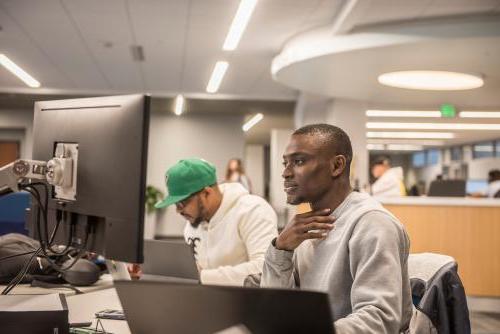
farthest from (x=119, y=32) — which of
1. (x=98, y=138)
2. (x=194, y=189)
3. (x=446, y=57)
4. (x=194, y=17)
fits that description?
(x=98, y=138)

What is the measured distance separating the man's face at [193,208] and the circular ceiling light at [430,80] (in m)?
5.67

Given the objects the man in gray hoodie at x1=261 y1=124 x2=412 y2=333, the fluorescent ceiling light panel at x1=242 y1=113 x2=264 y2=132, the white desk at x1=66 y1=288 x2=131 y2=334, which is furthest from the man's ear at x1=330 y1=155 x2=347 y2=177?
the fluorescent ceiling light panel at x1=242 y1=113 x2=264 y2=132

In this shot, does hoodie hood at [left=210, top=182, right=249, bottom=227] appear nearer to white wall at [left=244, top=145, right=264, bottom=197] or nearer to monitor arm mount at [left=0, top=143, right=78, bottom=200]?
monitor arm mount at [left=0, top=143, right=78, bottom=200]

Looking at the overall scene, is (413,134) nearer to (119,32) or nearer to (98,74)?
(98,74)

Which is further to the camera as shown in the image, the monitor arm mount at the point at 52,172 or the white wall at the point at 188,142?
the white wall at the point at 188,142

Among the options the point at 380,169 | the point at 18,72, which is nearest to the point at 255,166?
the point at 18,72

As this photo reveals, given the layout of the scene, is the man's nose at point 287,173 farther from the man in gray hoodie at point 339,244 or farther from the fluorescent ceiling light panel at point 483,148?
the fluorescent ceiling light panel at point 483,148

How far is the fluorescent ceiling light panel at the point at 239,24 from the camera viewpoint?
5.76m

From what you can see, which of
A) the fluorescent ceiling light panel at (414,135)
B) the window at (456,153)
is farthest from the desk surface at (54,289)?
the window at (456,153)

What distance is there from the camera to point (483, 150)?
59.0ft

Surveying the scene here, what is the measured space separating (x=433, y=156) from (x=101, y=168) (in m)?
22.3

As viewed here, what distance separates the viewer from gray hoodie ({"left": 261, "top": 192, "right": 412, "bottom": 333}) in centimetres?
128

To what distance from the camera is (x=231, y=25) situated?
6559mm

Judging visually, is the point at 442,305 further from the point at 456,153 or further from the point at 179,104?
the point at 456,153
